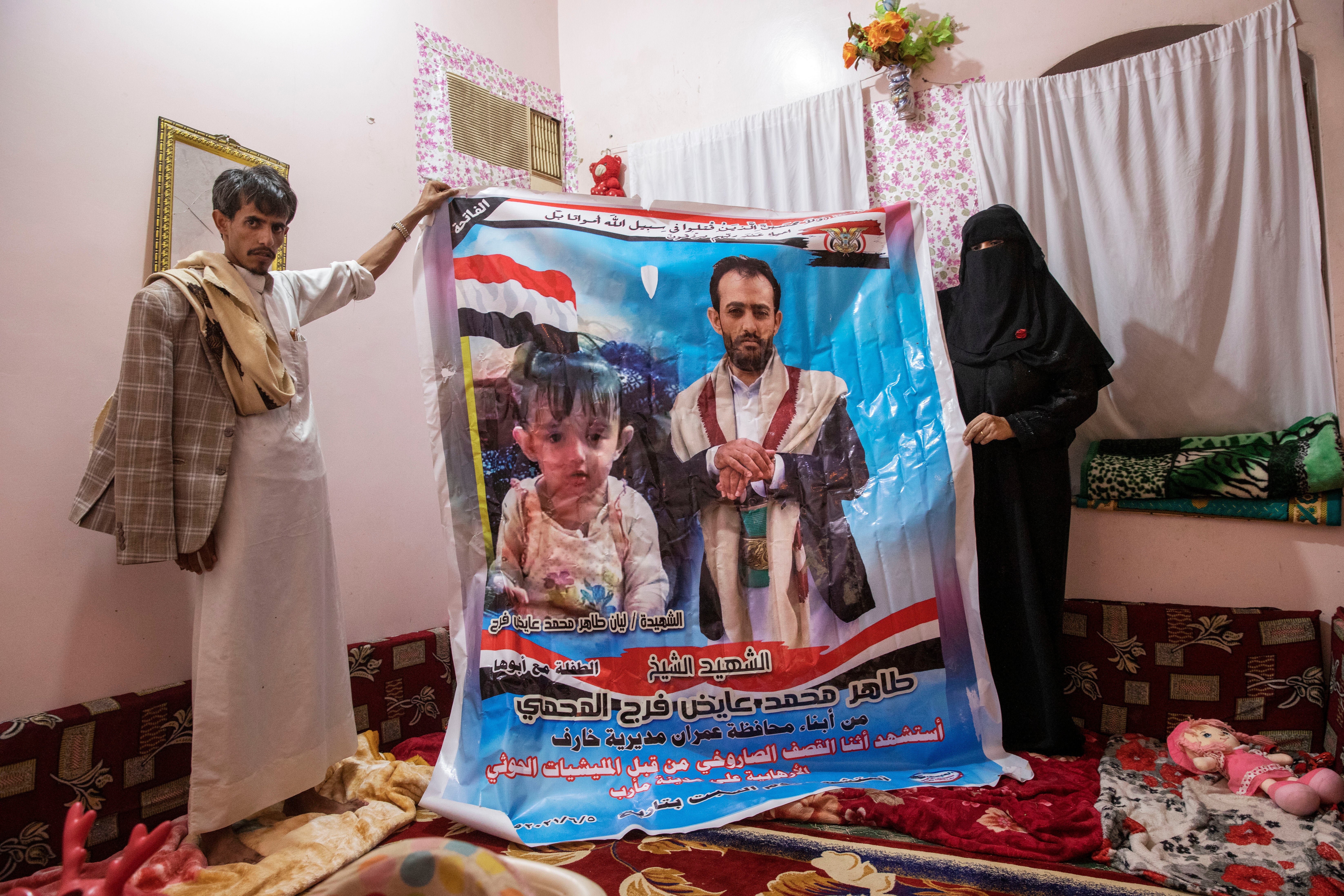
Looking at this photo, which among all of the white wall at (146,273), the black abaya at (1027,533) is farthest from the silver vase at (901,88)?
the white wall at (146,273)

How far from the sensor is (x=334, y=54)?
2.67 meters

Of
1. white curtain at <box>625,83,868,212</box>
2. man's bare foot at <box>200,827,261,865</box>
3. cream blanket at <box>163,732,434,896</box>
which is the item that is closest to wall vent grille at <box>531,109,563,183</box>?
white curtain at <box>625,83,868,212</box>

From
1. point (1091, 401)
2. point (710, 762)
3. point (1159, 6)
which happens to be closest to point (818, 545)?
point (710, 762)

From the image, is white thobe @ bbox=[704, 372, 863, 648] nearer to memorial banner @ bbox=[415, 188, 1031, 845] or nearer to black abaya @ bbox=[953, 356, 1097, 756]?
memorial banner @ bbox=[415, 188, 1031, 845]

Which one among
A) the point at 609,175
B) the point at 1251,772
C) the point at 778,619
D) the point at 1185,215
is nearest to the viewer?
the point at 1251,772

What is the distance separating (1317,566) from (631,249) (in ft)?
7.10

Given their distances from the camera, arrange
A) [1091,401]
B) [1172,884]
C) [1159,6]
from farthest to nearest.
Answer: [1159,6]
[1091,401]
[1172,884]

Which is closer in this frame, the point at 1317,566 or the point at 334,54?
the point at 1317,566

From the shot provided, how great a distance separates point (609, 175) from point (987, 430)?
205 cm

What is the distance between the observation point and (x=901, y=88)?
281cm

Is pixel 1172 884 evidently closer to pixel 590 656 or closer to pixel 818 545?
pixel 818 545

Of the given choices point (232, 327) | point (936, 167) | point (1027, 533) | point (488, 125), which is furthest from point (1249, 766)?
point (488, 125)

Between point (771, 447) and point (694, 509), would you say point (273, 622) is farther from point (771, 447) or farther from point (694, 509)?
point (771, 447)

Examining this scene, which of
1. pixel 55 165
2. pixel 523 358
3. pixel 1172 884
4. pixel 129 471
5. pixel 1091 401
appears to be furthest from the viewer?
pixel 1091 401
